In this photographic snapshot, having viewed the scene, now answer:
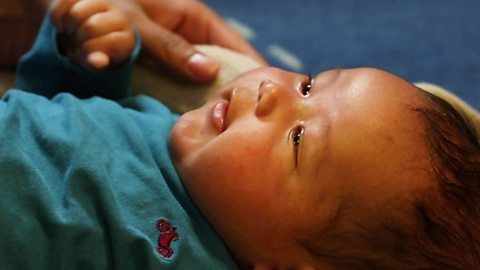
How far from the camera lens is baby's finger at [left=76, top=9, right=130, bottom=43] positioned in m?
0.84

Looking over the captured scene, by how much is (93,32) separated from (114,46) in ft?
0.11

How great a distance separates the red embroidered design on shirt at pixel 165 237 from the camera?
2.30 ft

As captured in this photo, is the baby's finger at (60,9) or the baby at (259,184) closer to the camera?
the baby at (259,184)

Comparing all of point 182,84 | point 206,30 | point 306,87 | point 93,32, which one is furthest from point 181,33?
point 306,87

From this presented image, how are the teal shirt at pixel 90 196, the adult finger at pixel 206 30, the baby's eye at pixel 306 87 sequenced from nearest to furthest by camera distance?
the teal shirt at pixel 90 196, the baby's eye at pixel 306 87, the adult finger at pixel 206 30

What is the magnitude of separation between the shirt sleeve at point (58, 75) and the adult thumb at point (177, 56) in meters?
0.05

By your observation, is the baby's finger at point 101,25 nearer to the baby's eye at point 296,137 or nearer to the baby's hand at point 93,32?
the baby's hand at point 93,32

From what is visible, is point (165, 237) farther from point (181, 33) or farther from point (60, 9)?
point (181, 33)

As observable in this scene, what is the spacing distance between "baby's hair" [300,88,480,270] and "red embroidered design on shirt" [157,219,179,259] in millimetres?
146

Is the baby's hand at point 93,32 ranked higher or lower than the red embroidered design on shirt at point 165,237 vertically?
higher

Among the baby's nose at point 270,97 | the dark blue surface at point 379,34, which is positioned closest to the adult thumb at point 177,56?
the baby's nose at point 270,97

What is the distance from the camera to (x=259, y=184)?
2.29 ft

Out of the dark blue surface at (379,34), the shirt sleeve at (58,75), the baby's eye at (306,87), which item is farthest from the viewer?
the dark blue surface at (379,34)

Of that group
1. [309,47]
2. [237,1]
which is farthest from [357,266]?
[237,1]
